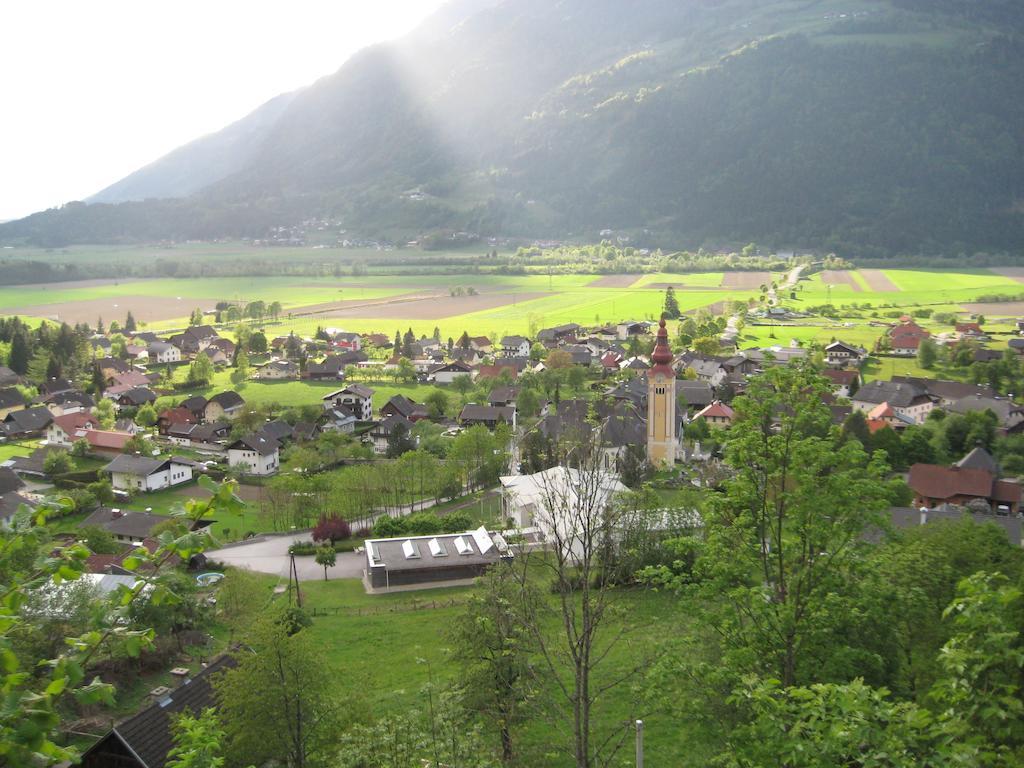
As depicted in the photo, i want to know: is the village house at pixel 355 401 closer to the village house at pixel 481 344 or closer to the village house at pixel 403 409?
the village house at pixel 403 409

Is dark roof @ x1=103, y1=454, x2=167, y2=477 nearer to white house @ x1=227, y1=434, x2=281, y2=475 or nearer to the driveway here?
white house @ x1=227, y1=434, x2=281, y2=475

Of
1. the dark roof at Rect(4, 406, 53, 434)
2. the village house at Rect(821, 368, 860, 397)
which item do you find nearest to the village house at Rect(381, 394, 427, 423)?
the dark roof at Rect(4, 406, 53, 434)

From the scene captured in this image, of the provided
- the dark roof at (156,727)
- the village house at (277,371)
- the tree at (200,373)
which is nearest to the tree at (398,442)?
the tree at (200,373)

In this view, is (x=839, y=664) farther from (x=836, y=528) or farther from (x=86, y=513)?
(x=86, y=513)

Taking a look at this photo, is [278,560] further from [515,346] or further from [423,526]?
[515,346]

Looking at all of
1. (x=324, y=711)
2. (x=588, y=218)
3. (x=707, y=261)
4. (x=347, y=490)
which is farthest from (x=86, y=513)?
(x=588, y=218)

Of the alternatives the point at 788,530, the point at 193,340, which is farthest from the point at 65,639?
the point at 193,340
